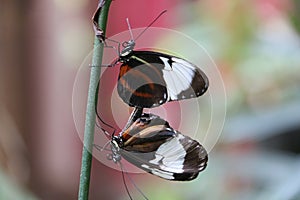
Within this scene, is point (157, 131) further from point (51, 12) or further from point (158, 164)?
point (51, 12)

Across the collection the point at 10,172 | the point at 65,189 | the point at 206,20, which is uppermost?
the point at 206,20

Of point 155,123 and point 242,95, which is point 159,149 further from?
point 242,95

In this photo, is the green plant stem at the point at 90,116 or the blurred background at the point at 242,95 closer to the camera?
the green plant stem at the point at 90,116

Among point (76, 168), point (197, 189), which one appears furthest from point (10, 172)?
point (76, 168)

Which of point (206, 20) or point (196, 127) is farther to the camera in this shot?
point (206, 20)

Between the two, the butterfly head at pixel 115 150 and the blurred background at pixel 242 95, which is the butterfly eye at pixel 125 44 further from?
the blurred background at pixel 242 95

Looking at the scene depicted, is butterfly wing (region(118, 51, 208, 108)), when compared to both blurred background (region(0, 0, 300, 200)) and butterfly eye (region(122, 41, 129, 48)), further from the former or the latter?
blurred background (region(0, 0, 300, 200))

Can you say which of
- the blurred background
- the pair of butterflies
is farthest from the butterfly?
the blurred background

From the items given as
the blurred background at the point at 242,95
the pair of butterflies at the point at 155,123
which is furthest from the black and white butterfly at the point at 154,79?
the blurred background at the point at 242,95
